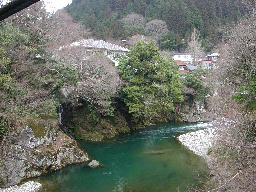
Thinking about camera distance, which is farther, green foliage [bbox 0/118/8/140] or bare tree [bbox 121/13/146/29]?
bare tree [bbox 121/13/146/29]


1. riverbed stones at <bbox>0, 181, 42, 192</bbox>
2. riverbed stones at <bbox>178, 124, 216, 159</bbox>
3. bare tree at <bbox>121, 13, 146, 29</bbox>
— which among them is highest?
→ bare tree at <bbox>121, 13, 146, 29</bbox>

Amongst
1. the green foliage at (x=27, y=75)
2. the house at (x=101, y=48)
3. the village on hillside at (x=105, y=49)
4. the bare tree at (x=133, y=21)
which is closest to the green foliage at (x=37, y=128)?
the green foliage at (x=27, y=75)

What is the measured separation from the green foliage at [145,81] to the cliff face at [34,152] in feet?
25.3

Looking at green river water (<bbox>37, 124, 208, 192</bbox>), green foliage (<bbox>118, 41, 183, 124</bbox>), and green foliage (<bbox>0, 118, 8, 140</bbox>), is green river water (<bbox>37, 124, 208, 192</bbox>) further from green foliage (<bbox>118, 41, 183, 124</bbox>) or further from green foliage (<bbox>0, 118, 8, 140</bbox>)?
green foliage (<bbox>118, 41, 183, 124</bbox>)

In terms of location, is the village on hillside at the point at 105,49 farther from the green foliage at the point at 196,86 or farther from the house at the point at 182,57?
the house at the point at 182,57

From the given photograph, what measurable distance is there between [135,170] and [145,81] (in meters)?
9.74

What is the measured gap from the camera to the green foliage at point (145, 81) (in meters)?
19.5

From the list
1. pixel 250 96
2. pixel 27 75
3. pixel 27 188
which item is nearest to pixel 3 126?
pixel 27 188

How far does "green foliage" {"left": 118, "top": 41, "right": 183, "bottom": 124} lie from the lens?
19.5 metres

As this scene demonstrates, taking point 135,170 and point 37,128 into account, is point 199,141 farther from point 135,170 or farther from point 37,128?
point 37,128

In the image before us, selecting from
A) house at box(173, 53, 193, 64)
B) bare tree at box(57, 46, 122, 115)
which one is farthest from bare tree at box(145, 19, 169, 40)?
bare tree at box(57, 46, 122, 115)

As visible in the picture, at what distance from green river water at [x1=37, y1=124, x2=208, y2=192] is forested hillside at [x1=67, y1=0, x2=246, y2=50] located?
102ft

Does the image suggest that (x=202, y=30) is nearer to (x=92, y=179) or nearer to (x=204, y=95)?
(x=204, y=95)

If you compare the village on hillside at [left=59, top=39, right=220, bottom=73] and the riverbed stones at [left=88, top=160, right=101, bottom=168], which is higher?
the village on hillside at [left=59, top=39, right=220, bottom=73]
